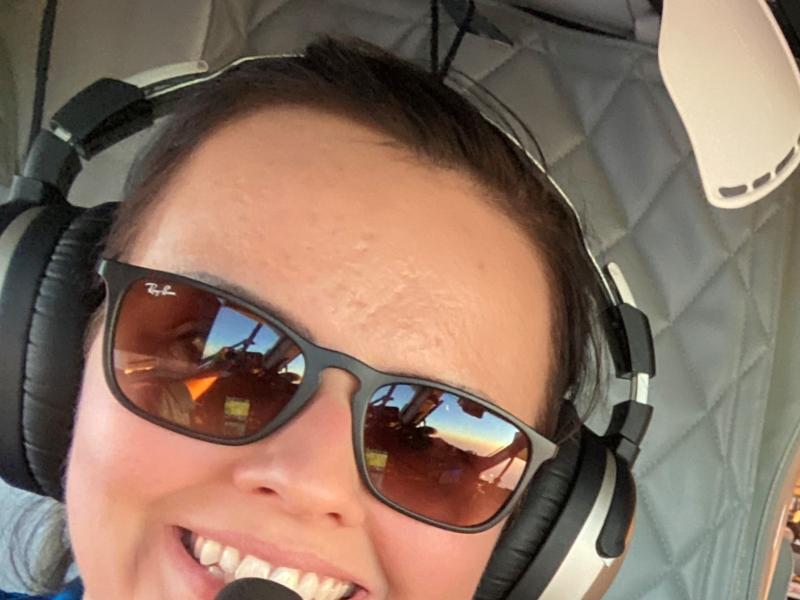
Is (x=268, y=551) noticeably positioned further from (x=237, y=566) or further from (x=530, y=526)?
(x=530, y=526)

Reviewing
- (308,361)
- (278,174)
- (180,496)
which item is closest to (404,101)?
(278,174)

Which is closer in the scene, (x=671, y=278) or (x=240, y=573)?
(x=240, y=573)

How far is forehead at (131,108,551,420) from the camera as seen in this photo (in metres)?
0.70

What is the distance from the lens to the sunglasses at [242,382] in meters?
0.66

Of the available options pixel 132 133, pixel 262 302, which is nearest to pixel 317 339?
pixel 262 302

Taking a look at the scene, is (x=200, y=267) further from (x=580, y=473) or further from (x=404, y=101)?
(x=580, y=473)

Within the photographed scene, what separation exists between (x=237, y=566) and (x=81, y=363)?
193mm

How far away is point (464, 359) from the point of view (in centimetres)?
73

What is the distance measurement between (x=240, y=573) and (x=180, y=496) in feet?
0.21

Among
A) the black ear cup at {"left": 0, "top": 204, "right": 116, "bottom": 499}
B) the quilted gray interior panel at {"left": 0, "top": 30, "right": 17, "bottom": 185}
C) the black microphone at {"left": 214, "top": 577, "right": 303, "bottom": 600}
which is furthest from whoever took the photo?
the quilted gray interior panel at {"left": 0, "top": 30, "right": 17, "bottom": 185}

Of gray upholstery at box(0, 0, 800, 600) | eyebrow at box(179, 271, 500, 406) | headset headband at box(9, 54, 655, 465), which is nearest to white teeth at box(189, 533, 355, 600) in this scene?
eyebrow at box(179, 271, 500, 406)

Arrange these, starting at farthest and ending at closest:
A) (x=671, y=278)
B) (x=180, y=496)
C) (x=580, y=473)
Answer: (x=671, y=278)
(x=580, y=473)
(x=180, y=496)

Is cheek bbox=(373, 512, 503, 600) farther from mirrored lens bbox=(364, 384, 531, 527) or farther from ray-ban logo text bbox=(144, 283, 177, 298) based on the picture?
ray-ban logo text bbox=(144, 283, 177, 298)

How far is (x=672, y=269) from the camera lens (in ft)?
3.58
